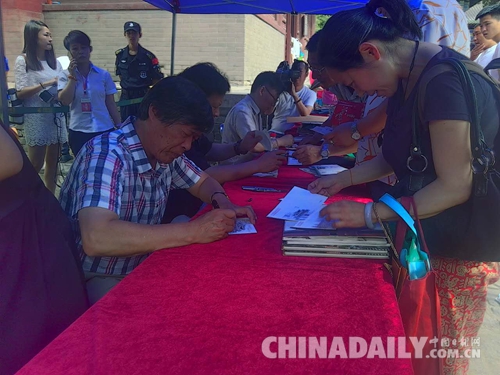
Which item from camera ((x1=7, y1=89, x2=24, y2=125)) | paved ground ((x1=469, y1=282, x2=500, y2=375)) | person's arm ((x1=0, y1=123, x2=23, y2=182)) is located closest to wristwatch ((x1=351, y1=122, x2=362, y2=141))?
paved ground ((x1=469, y1=282, x2=500, y2=375))

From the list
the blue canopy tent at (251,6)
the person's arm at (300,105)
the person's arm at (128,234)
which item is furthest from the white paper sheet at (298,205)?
the person's arm at (300,105)

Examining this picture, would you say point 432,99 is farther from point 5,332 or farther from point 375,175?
point 5,332

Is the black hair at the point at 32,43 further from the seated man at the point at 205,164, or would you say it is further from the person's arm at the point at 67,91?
the seated man at the point at 205,164

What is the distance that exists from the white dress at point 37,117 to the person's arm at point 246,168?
8.72 ft

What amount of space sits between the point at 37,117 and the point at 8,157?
3.54 m

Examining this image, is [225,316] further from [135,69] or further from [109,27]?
[109,27]

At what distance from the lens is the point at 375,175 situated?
1912 millimetres

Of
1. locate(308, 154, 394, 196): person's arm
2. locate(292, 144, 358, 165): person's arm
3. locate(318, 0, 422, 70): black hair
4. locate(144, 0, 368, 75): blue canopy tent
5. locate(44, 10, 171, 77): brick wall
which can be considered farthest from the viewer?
locate(44, 10, 171, 77): brick wall

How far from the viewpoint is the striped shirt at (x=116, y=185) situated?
1425 millimetres

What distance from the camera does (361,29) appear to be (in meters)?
1.32

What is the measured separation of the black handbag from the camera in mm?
1188

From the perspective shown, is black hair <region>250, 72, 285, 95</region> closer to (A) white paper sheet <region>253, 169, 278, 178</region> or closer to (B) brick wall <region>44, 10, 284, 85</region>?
(A) white paper sheet <region>253, 169, 278, 178</region>

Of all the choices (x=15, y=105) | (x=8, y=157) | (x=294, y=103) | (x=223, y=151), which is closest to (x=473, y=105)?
(x=8, y=157)

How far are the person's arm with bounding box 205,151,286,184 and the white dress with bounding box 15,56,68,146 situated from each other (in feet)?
8.72
